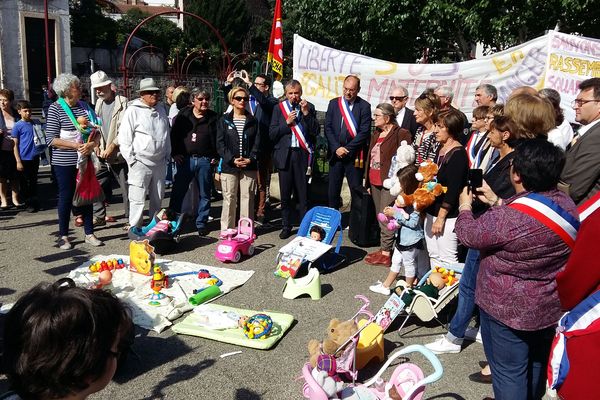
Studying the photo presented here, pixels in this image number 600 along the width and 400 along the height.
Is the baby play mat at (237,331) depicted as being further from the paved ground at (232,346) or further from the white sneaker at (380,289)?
the white sneaker at (380,289)

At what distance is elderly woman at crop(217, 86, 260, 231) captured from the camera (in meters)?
6.76

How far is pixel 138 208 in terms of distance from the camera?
6.53 metres

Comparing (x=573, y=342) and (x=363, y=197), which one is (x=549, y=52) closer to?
(x=363, y=197)

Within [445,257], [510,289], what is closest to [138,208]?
[445,257]

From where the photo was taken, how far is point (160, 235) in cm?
619

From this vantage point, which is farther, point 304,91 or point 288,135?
point 304,91

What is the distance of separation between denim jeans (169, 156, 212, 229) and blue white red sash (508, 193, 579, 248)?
5184mm

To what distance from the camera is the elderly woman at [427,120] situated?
17.9 ft

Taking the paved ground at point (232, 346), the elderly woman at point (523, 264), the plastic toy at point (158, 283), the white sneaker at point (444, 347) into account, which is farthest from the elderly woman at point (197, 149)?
the elderly woman at point (523, 264)

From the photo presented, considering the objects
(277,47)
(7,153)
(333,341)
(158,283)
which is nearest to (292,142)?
(158,283)

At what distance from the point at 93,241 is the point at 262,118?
112 inches

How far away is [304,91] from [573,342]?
7736mm

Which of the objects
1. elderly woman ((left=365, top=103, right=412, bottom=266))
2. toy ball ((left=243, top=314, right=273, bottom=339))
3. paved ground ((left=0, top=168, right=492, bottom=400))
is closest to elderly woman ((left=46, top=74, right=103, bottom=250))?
paved ground ((left=0, top=168, right=492, bottom=400))

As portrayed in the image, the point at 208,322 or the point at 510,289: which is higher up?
the point at 510,289
